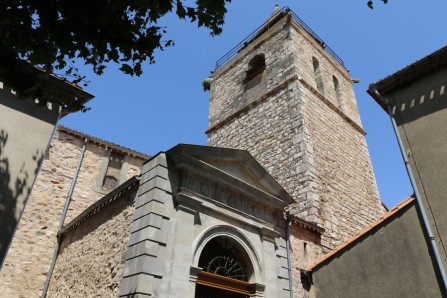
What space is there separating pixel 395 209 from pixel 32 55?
252 inches

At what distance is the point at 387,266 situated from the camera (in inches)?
246

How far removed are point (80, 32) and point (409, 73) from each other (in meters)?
6.31

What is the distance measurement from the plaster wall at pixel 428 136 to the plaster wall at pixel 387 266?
1.03 feet

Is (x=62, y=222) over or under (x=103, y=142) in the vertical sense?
under

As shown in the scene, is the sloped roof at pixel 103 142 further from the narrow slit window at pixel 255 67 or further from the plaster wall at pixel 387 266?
the plaster wall at pixel 387 266

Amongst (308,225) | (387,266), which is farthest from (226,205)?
(387,266)

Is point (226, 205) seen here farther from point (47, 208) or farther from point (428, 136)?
point (47, 208)

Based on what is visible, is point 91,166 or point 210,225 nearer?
point 210,225

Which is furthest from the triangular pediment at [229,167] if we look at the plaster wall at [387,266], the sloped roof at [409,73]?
the sloped roof at [409,73]

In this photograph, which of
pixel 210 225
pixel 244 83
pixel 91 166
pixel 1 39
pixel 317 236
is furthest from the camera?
pixel 244 83

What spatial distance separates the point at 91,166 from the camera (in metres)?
10.2

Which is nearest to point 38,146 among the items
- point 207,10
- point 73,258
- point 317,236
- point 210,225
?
point 73,258

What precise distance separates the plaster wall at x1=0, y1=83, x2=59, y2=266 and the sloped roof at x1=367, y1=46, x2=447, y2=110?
22.6ft

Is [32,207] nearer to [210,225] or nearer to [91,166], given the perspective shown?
[91,166]
